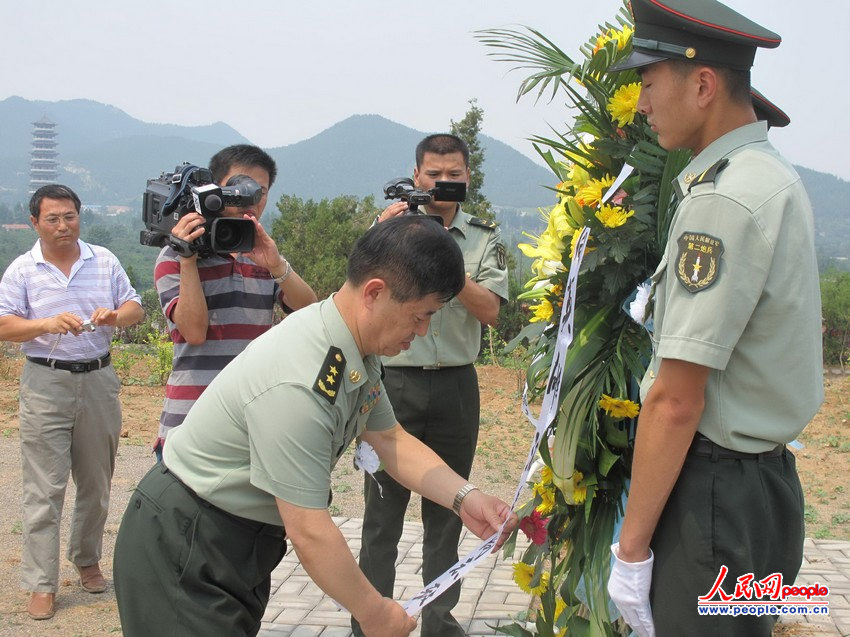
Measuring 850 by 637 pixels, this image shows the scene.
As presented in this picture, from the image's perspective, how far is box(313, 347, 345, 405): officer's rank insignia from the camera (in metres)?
2.18

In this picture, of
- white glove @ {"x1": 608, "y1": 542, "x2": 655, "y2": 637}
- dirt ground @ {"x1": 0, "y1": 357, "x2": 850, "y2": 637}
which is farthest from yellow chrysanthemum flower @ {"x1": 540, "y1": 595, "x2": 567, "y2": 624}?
dirt ground @ {"x1": 0, "y1": 357, "x2": 850, "y2": 637}

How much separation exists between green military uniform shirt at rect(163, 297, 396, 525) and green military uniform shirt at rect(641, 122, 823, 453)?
0.79m

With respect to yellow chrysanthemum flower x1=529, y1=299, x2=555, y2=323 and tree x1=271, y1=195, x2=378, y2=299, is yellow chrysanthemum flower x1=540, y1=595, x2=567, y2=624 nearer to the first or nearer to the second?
yellow chrysanthemum flower x1=529, y1=299, x2=555, y2=323

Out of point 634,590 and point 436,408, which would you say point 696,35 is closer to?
point 634,590

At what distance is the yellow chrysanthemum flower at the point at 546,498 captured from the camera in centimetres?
285

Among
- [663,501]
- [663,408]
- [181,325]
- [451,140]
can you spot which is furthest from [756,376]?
[451,140]

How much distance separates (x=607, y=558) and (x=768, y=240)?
3.66ft

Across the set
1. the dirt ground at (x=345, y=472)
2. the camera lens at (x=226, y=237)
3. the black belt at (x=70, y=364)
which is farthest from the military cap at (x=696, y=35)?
the black belt at (x=70, y=364)

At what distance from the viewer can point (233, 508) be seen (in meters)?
2.34

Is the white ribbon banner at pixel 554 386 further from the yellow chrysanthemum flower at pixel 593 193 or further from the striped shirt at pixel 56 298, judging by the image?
the striped shirt at pixel 56 298

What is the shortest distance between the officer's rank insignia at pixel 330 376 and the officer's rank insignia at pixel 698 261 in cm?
83

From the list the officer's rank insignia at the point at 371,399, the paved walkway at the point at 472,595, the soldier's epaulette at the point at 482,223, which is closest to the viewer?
the officer's rank insignia at the point at 371,399

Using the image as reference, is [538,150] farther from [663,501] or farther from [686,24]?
[663,501]

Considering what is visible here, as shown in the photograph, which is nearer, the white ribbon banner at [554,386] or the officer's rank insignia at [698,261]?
the officer's rank insignia at [698,261]
